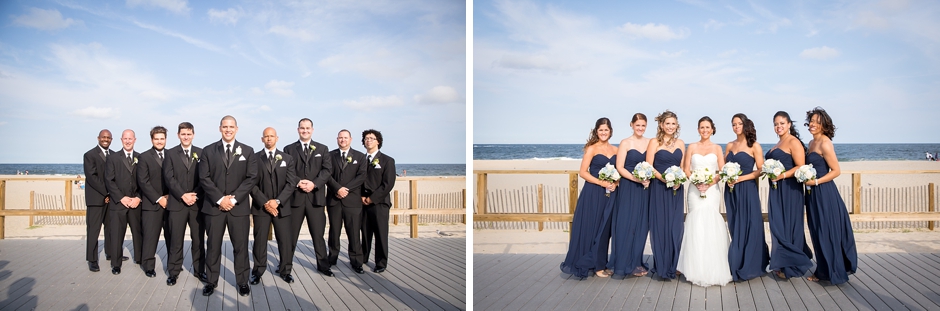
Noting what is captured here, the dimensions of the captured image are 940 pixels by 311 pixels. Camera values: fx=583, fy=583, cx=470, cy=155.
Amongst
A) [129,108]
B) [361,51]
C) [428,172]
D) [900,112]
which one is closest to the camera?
[129,108]

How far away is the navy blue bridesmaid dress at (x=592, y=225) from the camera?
539 centimetres

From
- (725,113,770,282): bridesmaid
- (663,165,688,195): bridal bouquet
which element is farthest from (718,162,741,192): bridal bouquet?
(663,165,688,195): bridal bouquet

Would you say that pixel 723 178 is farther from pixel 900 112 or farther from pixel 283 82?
pixel 900 112

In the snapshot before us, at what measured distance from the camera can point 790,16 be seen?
10.6 metres

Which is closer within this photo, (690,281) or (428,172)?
(690,281)

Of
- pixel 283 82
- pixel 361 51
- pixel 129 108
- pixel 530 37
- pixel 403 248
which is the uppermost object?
pixel 530 37

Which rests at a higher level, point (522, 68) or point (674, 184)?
point (522, 68)

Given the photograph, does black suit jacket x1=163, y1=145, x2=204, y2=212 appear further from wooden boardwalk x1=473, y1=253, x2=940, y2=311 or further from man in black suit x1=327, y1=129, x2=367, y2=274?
wooden boardwalk x1=473, y1=253, x2=940, y2=311

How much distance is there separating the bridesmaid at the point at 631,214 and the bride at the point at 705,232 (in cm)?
36

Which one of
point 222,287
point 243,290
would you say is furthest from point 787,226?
point 222,287

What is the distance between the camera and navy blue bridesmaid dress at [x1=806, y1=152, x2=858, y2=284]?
4824 millimetres

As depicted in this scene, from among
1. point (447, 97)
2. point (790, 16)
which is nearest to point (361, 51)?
point (447, 97)

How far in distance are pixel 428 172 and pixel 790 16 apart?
72.0ft

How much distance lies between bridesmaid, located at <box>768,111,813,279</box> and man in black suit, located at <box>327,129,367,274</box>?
374cm
